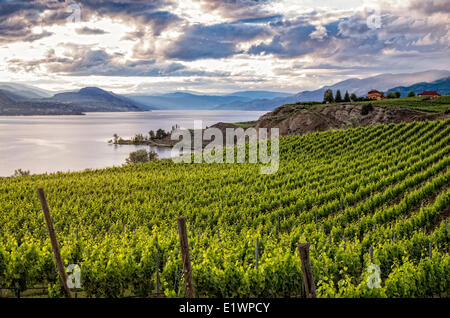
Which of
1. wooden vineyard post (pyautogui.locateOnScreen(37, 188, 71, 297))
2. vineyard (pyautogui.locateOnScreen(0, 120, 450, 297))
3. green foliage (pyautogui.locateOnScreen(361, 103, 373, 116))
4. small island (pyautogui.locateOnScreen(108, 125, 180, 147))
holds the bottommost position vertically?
small island (pyautogui.locateOnScreen(108, 125, 180, 147))

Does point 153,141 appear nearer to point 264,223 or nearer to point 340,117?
point 340,117

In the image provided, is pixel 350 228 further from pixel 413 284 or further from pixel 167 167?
pixel 167 167

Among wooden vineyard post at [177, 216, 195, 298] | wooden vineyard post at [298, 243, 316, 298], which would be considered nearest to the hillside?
wooden vineyard post at [298, 243, 316, 298]

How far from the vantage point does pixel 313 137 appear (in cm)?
4228

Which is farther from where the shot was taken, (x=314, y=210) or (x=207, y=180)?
(x=207, y=180)

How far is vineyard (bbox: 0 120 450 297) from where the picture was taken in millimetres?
7926

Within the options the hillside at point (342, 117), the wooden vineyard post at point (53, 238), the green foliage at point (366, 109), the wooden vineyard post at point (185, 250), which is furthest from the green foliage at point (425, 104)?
the wooden vineyard post at point (53, 238)

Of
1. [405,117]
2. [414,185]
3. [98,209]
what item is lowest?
[98,209]

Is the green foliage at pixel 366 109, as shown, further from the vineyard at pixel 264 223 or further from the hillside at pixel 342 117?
the vineyard at pixel 264 223

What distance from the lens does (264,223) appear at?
19.5 metres

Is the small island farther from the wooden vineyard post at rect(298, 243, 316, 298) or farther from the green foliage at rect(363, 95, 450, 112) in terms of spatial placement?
the wooden vineyard post at rect(298, 243, 316, 298)

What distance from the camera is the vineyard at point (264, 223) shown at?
7.93 m
